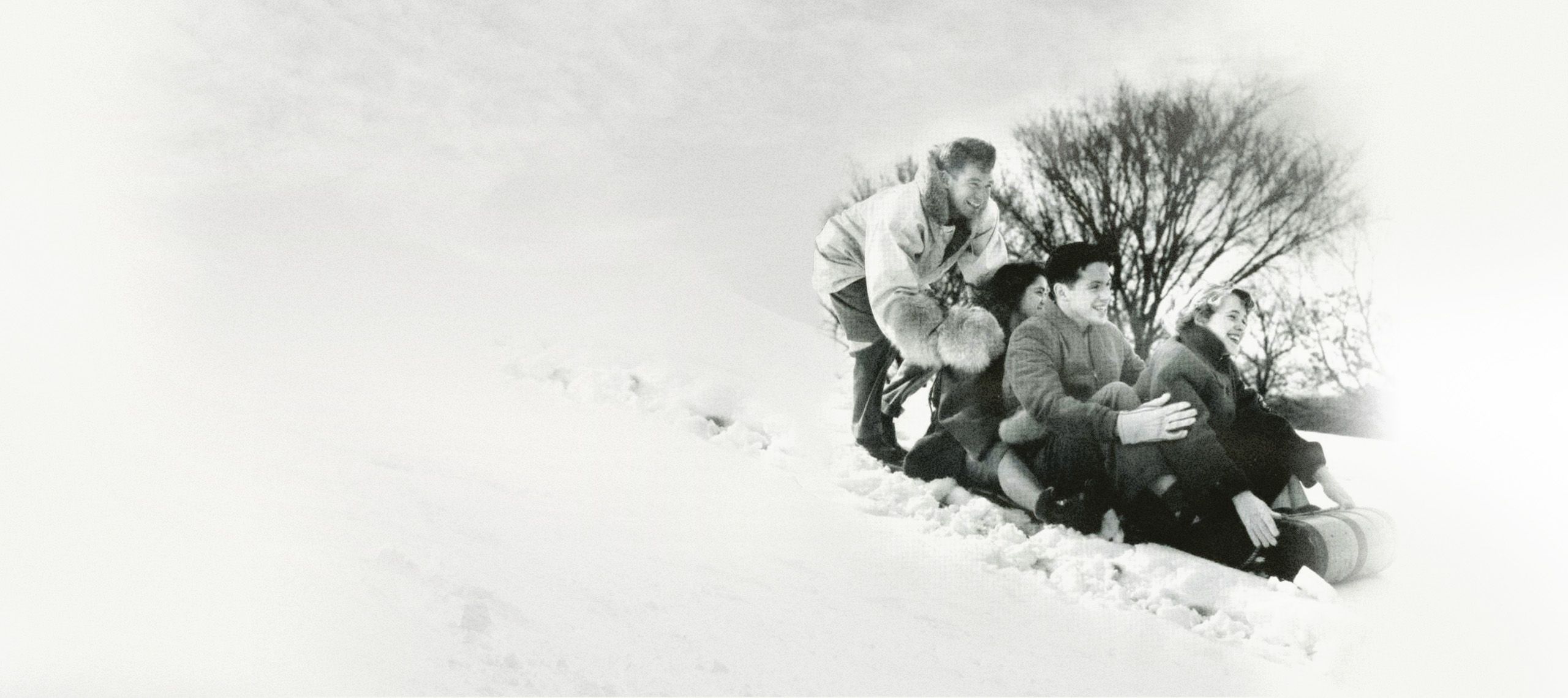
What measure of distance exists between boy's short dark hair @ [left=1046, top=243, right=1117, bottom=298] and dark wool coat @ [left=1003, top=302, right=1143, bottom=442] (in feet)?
0.43

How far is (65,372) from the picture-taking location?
Answer: 178 inches

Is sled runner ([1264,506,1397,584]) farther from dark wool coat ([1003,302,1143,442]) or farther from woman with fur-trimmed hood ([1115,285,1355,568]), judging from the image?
dark wool coat ([1003,302,1143,442])

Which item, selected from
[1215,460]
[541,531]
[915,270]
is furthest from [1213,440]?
[541,531]

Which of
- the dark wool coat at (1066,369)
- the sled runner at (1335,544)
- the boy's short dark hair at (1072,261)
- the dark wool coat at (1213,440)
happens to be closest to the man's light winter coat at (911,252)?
the boy's short dark hair at (1072,261)

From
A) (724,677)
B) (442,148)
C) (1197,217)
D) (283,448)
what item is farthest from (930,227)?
(283,448)

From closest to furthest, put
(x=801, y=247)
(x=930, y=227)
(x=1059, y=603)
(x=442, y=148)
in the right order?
(x=1059, y=603) → (x=930, y=227) → (x=801, y=247) → (x=442, y=148)

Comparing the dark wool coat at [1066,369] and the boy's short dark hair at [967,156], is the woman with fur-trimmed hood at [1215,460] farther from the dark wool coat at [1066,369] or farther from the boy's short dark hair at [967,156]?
the boy's short dark hair at [967,156]

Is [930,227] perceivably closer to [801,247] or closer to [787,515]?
[801,247]

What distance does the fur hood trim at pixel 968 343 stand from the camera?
4.11m

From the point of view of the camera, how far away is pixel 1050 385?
4035 mm

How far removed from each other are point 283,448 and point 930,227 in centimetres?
221

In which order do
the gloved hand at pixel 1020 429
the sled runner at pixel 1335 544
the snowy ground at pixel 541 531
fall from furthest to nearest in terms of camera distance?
1. the gloved hand at pixel 1020 429
2. the sled runner at pixel 1335 544
3. the snowy ground at pixel 541 531

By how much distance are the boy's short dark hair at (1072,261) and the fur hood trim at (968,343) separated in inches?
9.7

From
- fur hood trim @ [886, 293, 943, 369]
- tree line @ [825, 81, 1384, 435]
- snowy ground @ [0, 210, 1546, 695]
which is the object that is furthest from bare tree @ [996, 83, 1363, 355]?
snowy ground @ [0, 210, 1546, 695]
